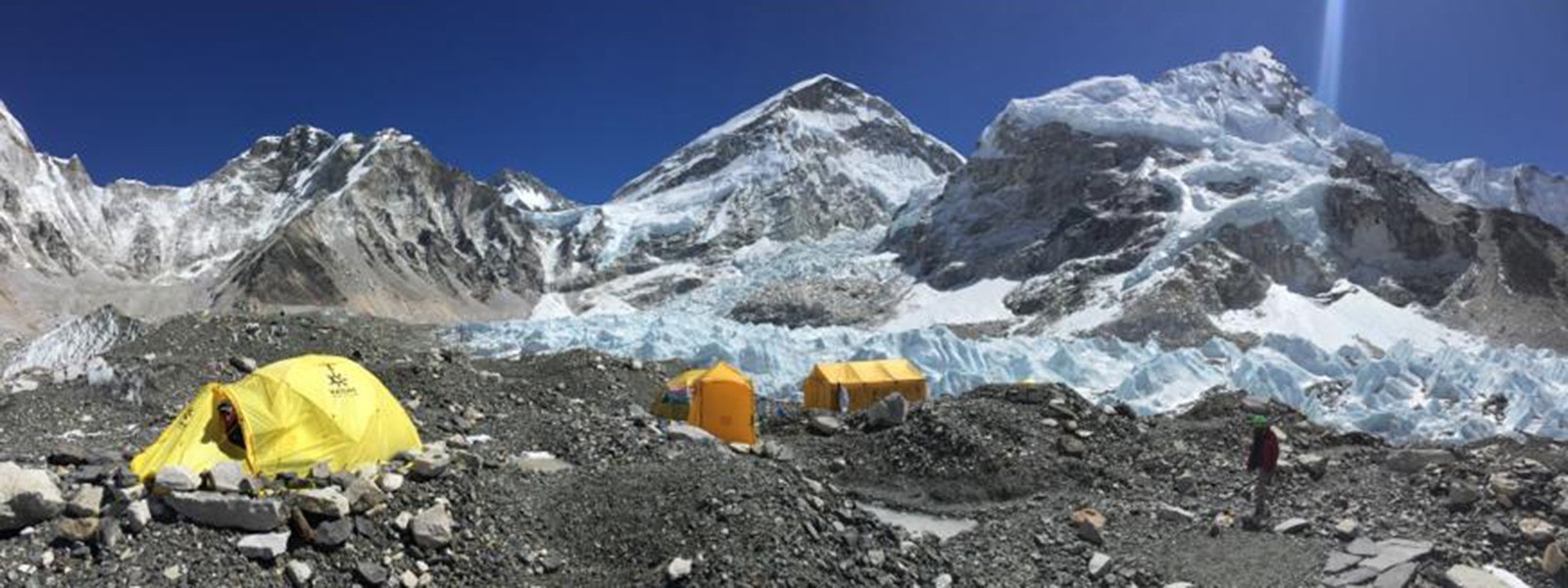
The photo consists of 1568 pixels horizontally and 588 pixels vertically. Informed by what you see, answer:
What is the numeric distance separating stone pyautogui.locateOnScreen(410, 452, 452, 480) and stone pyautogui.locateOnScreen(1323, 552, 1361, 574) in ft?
28.5

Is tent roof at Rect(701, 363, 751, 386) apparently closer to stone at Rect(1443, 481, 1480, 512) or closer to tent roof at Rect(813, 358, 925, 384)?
tent roof at Rect(813, 358, 925, 384)

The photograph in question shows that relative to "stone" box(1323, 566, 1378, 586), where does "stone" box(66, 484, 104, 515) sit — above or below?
above

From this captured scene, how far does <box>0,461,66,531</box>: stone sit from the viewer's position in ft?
22.6

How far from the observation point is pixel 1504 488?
36.2 ft

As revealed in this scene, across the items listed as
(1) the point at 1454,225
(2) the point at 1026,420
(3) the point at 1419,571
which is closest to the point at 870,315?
(1) the point at 1454,225

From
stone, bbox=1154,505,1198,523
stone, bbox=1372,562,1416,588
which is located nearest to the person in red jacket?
stone, bbox=1154,505,1198,523

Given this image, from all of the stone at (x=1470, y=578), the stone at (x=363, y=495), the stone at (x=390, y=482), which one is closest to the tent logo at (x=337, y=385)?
the stone at (x=390, y=482)

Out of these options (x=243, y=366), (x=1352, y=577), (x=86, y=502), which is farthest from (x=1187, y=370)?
(x=86, y=502)

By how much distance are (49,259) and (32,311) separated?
59.7 feet

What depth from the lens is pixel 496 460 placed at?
10953 millimetres

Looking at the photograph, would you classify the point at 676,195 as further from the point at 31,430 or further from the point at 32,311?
the point at 31,430

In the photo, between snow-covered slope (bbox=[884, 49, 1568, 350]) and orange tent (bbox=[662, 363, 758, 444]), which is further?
snow-covered slope (bbox=[884, 49, 1568, 350])

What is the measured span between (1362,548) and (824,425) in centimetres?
872

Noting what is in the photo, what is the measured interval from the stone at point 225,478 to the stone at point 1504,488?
42.0 feet
